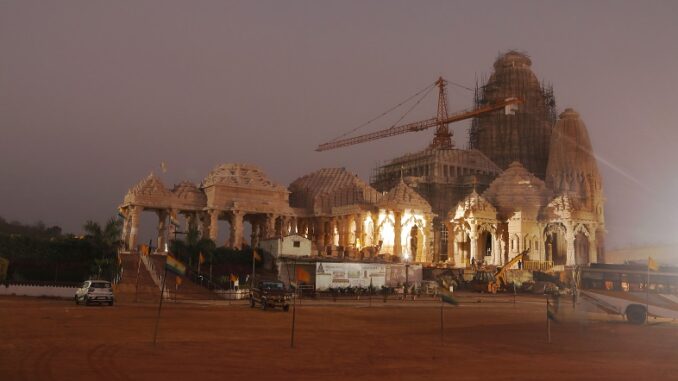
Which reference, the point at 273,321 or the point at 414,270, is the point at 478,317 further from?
the point at 414,270

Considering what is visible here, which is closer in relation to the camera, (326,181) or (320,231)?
(320,231)

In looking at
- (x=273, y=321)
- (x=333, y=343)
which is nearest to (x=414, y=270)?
(x=273, y=321)

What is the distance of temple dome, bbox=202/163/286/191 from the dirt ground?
38.1 meters

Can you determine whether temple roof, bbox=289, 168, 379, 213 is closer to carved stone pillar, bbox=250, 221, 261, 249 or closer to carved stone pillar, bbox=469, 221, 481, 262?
carved stone pillar, bbox=250, 221, 261, 249

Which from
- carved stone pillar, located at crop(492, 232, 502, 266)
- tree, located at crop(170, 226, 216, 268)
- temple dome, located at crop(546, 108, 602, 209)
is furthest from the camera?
temple dome, located at crop(546, 108, 602, 209)

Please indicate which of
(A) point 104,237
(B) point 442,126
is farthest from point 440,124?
(A) point 104,237

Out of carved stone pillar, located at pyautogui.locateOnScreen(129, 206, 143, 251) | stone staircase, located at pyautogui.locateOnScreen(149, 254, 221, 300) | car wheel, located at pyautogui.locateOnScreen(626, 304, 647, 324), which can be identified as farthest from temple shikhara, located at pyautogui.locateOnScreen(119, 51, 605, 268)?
car wheel, located at pyautogui.locateOnScreen(626, 304, 647, 324)

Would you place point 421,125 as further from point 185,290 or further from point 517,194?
point 185,290

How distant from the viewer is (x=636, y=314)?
30.8 m

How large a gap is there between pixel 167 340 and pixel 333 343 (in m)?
5.54

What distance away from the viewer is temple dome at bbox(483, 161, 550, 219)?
7231 centimetres

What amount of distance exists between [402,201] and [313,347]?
5246 cm

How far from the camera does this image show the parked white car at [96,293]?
32406 millimetres

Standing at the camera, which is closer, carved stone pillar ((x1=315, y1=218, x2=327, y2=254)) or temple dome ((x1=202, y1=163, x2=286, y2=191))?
temple dome ((x1=202, y1=163, x2=286, y2=191))
